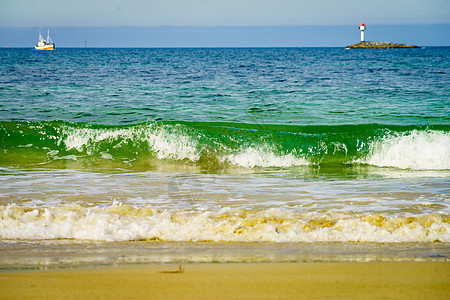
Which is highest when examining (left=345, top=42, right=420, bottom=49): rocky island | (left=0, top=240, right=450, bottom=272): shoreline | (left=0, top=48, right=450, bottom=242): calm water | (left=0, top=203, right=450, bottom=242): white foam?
(left=345, top=42, right=420, bottom=49): rocky island

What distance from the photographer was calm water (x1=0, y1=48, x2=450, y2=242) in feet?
16.2

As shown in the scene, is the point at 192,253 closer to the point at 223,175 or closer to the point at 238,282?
the point at 238,282

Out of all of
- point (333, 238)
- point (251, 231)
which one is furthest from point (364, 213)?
point (251, 231)

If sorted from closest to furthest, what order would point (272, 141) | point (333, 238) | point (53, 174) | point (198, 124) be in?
point (333, 238)
point (53, 174)
point (272, 141)
point (198, 124)

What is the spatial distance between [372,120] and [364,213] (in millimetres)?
8460

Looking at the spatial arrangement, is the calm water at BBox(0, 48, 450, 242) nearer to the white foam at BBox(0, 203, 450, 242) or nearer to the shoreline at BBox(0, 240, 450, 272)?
the white foam at BBox(0, 203, 450, 242)

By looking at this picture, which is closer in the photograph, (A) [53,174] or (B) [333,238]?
(B) [333,238]

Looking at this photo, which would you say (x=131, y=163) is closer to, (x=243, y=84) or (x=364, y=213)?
(x=364, y=213)

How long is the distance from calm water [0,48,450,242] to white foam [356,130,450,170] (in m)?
0.04

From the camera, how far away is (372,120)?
44.1ft

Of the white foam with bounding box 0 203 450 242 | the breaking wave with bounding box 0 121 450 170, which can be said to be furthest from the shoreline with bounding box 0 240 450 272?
the breaking wave with bounding box 0 121 450 170

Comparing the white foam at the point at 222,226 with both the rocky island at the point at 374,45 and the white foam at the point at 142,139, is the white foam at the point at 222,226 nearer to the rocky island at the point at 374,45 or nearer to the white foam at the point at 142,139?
the white foam at the point at 142,139

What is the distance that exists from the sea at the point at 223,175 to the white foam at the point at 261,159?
39 millimetres

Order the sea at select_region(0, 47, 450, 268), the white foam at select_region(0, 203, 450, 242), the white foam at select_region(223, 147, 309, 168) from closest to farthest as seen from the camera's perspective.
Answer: the sea at select_region(0, 47, 450, 268)
the white foam at select_region(0, 203, 450, 242)
the white foam at select_region(223, 147, 309, 168)
